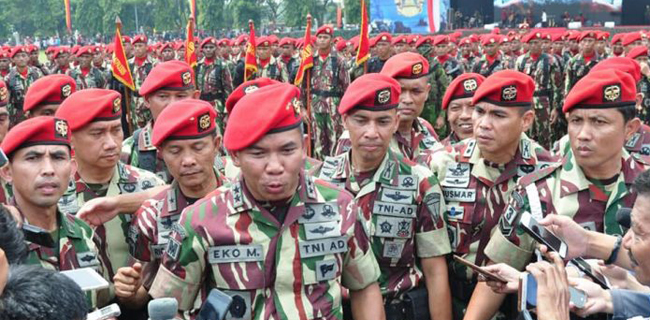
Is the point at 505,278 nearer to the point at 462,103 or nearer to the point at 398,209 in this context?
the point at 398,209

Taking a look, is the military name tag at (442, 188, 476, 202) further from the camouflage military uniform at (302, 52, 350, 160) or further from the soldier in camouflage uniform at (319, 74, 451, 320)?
the camouflage military uniform at (302, 52, 350, 160)

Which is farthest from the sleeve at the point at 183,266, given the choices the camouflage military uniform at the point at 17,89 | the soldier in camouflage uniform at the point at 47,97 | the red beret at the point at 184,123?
the camouflage military uniform at the point at 17,89

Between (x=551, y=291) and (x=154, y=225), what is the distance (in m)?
2.15

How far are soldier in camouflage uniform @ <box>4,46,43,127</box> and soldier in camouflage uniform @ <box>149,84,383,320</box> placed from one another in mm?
10117

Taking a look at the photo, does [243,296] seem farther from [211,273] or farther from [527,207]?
[527,207]

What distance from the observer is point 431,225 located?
3.81 meters

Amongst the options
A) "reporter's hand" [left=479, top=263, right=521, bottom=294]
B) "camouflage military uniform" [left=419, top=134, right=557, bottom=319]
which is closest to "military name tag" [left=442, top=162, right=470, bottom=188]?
"camouflage military uniform" [left=419, top=134, right=557, bottom=319]

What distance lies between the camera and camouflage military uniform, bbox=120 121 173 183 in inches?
204

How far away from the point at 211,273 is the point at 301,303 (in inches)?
15.4

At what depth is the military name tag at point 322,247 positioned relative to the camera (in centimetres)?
297

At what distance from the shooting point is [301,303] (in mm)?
2932

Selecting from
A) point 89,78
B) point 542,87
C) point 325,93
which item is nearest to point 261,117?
point 325,93

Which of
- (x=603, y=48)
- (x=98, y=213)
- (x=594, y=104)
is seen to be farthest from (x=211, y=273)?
(x=603, y=48)

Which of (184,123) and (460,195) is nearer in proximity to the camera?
(184,123)
